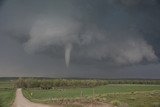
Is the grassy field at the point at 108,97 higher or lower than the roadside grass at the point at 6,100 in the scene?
higher

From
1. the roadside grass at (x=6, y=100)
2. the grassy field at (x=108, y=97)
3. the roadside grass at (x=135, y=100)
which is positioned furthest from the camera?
the roadside grass at (x=6, y=100)

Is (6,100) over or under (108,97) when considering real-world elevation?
under

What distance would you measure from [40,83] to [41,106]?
109 meters

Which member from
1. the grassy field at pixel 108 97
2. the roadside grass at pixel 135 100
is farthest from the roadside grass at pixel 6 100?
the roadside grass at pixel 135 100

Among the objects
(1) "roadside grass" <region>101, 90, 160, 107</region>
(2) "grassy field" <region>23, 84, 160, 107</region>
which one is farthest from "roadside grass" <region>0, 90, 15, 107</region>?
(1) "roadside grass" <region>101, 90, 160, 107</region>

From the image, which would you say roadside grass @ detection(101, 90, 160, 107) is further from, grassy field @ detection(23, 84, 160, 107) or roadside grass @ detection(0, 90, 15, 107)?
roadside grass @ detection(0, 90, 15, 107)

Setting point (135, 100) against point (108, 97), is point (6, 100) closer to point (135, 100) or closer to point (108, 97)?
point (108, 97)

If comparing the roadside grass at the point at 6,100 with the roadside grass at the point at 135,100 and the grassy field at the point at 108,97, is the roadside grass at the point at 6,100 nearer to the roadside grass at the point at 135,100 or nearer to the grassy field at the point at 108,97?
the grassy field at the point at 108,97

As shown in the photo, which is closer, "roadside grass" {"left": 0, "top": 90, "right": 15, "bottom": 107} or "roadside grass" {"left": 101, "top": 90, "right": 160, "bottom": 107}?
"roadside grass" {"left": 101, "top": 90, "right": 160, "bottom": 107}

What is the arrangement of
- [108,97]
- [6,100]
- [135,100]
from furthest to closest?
1. [6,100]
2. [108,97]
3. [135,100]

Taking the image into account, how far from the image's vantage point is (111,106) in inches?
1908

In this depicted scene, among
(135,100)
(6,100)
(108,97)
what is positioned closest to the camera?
(135,100)

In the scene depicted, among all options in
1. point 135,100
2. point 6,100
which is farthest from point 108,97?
point 6,100

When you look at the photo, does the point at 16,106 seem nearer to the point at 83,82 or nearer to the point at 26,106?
the point at 26,106
